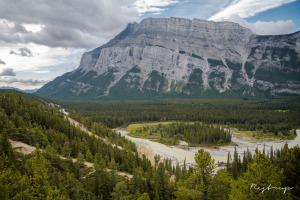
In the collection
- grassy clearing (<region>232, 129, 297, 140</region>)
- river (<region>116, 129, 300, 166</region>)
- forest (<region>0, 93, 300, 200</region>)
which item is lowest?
river (<region>116, 129, 300, 166</region>)

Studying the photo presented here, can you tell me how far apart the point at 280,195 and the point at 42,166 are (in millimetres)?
33415

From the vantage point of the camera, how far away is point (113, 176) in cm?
4309

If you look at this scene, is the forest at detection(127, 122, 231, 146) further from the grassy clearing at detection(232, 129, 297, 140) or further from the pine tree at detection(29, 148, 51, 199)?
the pine tree at detection(29, 148, 51, 199)

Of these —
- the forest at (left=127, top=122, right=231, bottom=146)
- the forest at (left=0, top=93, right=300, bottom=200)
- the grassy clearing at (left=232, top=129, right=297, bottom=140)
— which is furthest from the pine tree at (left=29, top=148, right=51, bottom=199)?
the grassy clearing at (left=232, top=129, right=297, bottom=140)

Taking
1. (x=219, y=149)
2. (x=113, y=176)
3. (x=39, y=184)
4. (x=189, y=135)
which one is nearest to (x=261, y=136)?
(x=219, y=149)

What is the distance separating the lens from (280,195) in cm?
1633

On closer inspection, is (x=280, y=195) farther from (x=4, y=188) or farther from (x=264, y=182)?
(x=4, y=188)

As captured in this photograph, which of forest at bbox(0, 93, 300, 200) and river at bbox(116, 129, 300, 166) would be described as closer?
forest at bbox(0, 93, 300, 200)

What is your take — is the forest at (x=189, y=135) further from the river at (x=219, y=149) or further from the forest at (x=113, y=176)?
the forest at (x=113, y=176)

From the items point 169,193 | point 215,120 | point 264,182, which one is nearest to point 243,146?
point 215,120

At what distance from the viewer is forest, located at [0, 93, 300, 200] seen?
18706 mm

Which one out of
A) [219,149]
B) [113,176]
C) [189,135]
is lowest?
[219,149]

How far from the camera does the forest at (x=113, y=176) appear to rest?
61.4ft

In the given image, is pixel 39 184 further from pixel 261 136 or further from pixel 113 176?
pixel 261 136
